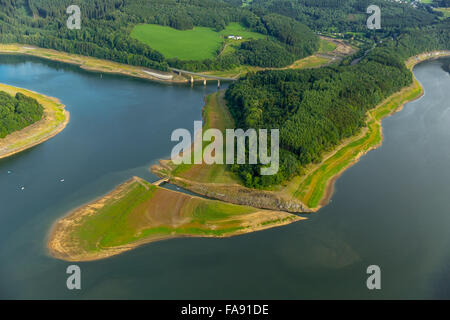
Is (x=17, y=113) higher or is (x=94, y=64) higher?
(x=94, y=64)

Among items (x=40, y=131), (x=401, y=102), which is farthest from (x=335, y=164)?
(x=40, y=131)

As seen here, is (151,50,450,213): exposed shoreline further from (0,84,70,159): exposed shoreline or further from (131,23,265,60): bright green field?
(131,23,265,60): bright green field

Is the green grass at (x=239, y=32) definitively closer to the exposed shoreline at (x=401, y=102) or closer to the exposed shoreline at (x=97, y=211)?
the exposed shoreline at (x=401, y=102)

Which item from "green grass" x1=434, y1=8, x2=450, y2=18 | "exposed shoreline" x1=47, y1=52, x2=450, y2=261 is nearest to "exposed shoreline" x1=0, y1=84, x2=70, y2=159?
"exposed shoreline" x1=47, y1=52, x2=450, y2=261

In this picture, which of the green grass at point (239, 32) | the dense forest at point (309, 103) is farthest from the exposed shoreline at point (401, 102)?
the green grass at point (239, 32)

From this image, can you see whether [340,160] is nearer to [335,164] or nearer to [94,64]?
[335,164]

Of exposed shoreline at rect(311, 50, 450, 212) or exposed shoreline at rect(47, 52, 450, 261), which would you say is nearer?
exposed shoreline at rect(47, 52, 450, 261)

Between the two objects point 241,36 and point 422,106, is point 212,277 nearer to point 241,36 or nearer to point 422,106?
point 422,106
